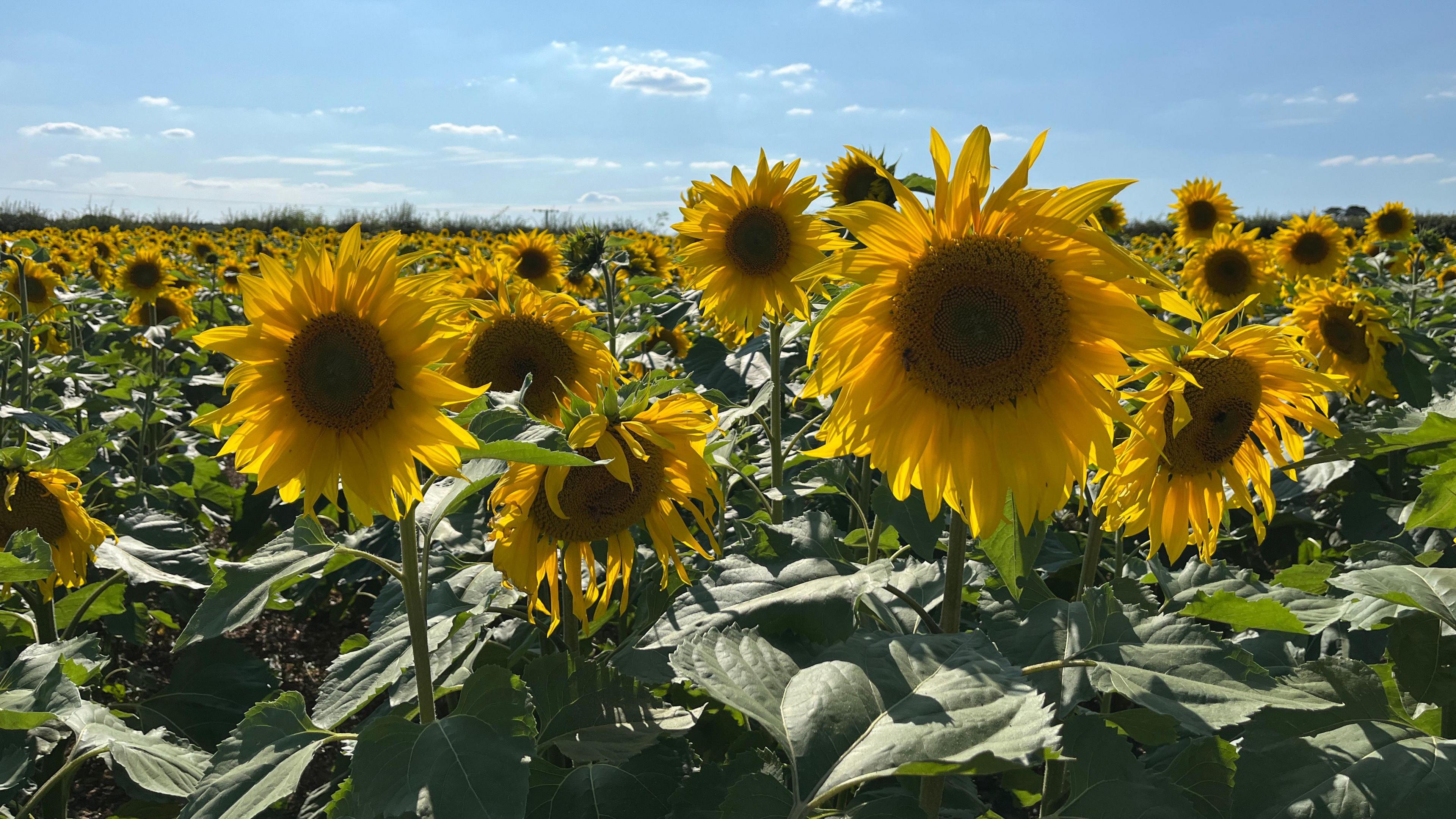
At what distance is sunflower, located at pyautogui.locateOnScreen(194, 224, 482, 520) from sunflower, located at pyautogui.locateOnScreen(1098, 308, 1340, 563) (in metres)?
1.33

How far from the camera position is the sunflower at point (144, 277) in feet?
29.4

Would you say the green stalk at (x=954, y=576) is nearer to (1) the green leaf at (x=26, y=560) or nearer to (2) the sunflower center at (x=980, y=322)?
(2) the sunflower center at (x=980, y=322)

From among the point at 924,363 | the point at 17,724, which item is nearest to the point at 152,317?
the point at 17,724

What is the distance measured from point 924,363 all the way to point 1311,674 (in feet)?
2.65

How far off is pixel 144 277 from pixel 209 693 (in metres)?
7.39

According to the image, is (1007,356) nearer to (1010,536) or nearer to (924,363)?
(924,363)

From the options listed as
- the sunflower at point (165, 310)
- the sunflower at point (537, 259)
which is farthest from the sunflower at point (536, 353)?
the sunflower at point (165, 310)

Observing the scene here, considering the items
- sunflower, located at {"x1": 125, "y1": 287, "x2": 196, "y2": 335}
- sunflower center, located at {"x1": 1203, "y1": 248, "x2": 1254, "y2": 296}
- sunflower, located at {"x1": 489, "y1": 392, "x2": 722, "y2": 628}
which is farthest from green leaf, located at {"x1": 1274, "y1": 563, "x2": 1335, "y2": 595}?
sunflower, located at {"x1": 125, "y1": 287, "x2": 196, "y2": 335}

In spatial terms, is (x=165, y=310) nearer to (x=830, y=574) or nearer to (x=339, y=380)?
A: (x=339, y=380)

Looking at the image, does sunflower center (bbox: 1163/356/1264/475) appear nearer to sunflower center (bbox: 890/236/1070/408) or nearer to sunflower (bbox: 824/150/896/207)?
sunflower center (bbox: 890/236/1070/408)

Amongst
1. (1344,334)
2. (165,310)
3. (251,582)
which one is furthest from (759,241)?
(165,310)

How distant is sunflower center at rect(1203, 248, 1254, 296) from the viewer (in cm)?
654

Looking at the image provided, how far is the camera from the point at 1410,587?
147 cm

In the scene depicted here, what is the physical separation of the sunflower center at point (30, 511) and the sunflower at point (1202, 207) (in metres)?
8.50
